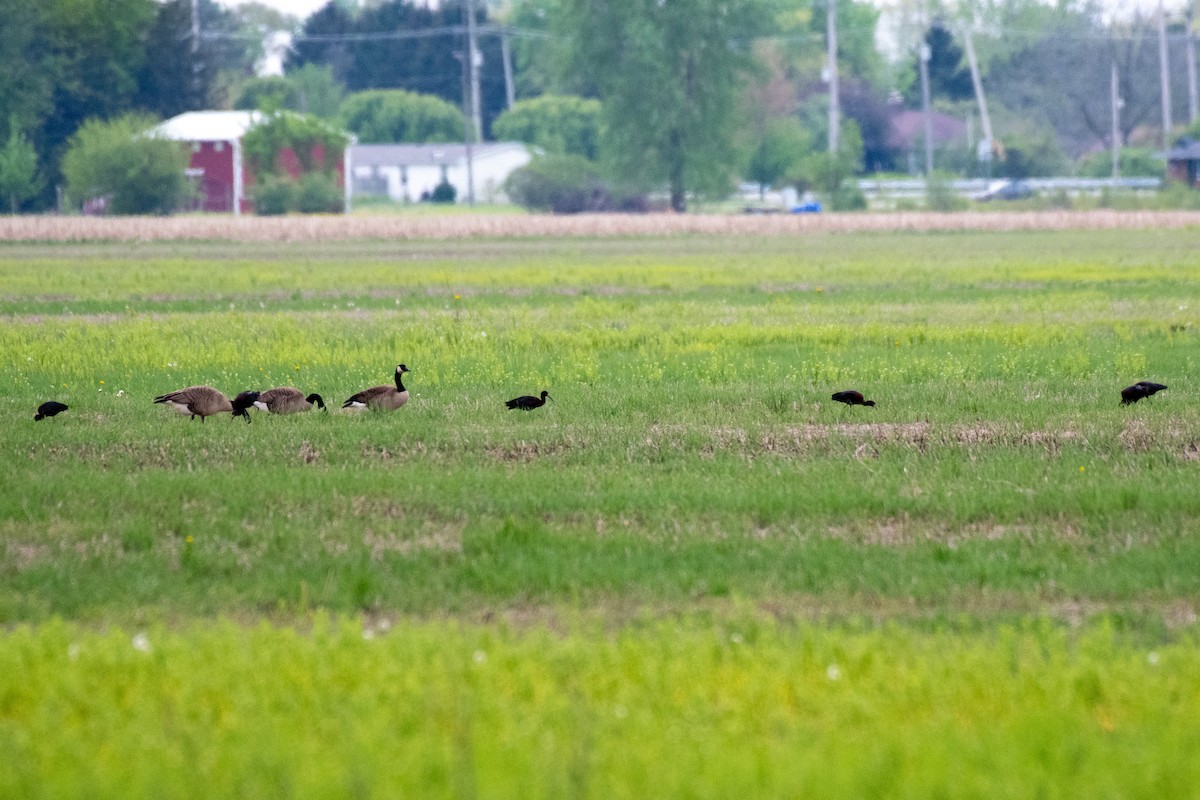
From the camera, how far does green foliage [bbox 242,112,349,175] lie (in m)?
99.5

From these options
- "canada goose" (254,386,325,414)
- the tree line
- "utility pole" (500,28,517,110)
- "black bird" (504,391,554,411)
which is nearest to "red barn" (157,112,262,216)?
the tree line

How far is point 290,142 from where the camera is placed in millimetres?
100062

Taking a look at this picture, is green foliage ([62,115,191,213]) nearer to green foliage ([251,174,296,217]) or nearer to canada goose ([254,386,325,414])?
green foliage ([251,174,296,217])

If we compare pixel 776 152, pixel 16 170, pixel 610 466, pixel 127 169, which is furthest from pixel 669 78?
pixel 610 466

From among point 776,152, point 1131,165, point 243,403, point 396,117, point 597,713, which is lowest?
point 597,713

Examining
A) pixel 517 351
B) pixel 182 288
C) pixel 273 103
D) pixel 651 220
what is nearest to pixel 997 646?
pixel 517 351

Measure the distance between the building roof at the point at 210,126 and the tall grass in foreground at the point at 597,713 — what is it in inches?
3822

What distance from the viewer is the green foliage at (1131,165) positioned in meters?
113

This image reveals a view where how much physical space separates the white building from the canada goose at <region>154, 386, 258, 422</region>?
110575 mm

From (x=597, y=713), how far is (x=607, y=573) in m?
2.58

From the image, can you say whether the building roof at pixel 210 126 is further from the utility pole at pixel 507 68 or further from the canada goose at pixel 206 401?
the canada goose at pixel 206 401

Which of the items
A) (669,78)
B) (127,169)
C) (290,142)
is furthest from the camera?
(290,142)

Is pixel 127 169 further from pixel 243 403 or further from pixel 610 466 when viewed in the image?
pixel 610 466

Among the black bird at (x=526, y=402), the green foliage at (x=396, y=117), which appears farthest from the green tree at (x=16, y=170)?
the black bird at (x=526, y=402)
